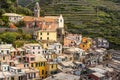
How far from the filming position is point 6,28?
3700 cm

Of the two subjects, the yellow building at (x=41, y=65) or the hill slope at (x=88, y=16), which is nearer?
the yellow building at (x=41, y=65)

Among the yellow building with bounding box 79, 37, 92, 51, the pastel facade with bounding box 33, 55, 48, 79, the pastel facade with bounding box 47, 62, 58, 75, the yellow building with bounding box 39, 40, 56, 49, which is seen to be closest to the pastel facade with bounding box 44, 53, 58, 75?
the pastel facade with bounding box 47, 62, 58, 75

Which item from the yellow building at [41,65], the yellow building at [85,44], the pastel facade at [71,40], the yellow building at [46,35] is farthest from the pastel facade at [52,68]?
the yellow building at [85,44]

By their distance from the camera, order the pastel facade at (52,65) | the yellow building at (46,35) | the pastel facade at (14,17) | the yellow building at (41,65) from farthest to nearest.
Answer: the pastel facade at (14,17) → the yellow building at (46,35) → the pastel facade at (52,65) → the yellow building at (41,65)

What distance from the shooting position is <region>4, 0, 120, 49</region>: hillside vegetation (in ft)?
163

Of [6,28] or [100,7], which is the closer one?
[6,28]

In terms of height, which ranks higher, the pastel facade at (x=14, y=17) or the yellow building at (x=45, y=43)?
the pastel facade at (x=14, y=17)

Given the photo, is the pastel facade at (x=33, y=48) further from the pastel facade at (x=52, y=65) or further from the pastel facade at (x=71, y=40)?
the pastel facade at (x=71, y=40)

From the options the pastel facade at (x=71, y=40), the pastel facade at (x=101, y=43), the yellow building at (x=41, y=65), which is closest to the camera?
the yellow building at (x=41, y=65)

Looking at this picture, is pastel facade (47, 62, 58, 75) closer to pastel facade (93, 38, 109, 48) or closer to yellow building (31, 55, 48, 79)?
yellow building (31, 55, 48, 79)

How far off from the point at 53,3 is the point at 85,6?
6395 millimetres

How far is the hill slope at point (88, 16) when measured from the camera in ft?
164

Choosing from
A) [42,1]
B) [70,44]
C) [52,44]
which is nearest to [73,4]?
[42,1]

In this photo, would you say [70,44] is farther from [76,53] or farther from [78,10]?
[78,10]
